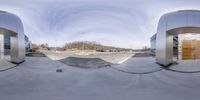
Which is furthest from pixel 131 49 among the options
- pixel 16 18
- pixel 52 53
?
pixel 16 18

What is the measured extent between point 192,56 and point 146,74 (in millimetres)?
6323

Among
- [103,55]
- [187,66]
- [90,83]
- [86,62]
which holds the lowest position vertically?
[90,83]

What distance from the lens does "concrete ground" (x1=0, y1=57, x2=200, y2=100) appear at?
898 centimetres

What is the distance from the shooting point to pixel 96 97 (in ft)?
28.4

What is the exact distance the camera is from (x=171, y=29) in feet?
50.2

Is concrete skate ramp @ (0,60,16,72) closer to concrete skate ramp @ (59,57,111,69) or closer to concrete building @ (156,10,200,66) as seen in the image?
concrete skate ramp @ (59,57,111,69)

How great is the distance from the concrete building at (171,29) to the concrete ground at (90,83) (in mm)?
881

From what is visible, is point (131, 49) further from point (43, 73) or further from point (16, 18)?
point (16, 18)

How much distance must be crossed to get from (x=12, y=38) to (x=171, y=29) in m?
9.31

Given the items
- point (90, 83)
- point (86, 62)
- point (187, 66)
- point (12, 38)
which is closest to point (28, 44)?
point (12, 38)

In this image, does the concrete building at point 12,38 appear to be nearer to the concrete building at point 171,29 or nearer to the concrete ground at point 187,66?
the concrete building at point 171,29

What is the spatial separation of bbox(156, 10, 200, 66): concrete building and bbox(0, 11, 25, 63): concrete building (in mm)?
8058

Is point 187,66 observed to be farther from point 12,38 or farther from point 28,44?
point 12,38

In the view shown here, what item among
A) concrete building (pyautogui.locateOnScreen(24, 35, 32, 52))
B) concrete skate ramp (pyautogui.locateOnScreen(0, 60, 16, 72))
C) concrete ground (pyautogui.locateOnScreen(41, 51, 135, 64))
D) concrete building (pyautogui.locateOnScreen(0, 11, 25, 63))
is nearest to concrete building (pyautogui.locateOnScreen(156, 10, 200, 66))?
concrete ground (pyautogui.locateOnScreen(41, 51, 135, 64))
